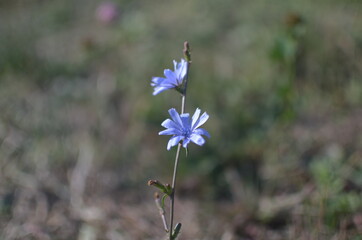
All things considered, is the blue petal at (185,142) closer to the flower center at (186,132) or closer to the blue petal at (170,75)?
the flower center at (186,132)

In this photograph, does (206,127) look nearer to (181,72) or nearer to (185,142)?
(181,72)

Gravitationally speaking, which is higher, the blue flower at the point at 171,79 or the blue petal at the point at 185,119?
the blue flower at the point at 171,79

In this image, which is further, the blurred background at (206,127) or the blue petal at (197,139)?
the blurred background at (206,127)

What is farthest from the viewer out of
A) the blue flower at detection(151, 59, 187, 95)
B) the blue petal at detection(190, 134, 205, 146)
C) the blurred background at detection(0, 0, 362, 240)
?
the blurred background at detection(0, 0, 362, 240)

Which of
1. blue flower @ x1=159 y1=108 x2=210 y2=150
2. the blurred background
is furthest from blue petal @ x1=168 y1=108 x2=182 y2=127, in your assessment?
the blurred background

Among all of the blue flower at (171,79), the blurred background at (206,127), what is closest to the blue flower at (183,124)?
the blue flower at (171,79)

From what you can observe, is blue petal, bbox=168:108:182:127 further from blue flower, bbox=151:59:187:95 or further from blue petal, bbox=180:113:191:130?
blue flower, bbox=151:59:187:95

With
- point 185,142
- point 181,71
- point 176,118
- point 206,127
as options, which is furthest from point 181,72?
point 206,127

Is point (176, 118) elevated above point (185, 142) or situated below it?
above

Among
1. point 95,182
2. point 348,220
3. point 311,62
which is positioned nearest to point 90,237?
point 95,182
